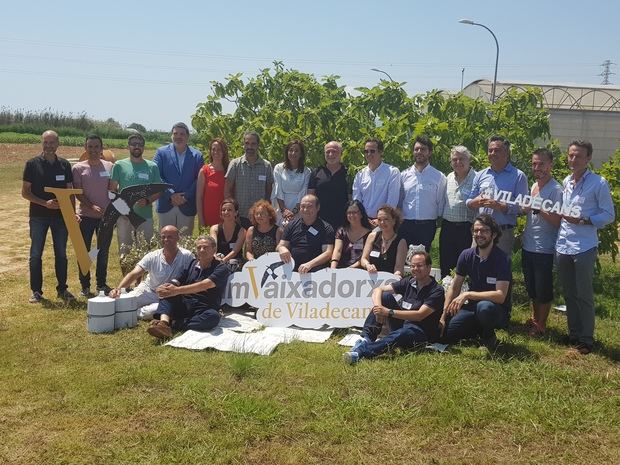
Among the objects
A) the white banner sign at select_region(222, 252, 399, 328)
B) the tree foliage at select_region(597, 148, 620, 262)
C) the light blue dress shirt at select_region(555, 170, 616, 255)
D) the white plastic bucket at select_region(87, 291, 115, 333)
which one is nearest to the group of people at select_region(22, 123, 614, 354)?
the light blue dress shirt at select_region(555, 170, 616, 255)

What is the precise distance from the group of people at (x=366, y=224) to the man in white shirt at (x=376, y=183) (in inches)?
0.6

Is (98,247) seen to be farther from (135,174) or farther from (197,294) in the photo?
(197,294)

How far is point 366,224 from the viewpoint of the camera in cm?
665

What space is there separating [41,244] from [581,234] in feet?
18.8

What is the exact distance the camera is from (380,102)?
8.58 metres

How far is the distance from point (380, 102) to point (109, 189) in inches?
151

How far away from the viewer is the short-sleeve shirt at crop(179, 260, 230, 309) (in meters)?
6.14

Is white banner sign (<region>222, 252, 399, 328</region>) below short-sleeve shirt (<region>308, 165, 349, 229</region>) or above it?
below

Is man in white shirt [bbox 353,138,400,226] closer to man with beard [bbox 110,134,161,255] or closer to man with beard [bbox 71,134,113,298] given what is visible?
man with beard [bbox 110,134,161,255]

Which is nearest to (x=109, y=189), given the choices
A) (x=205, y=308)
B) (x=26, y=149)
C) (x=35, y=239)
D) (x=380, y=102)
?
(x=35, y=239)

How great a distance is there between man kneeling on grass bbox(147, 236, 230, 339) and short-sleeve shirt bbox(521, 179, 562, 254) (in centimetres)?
304

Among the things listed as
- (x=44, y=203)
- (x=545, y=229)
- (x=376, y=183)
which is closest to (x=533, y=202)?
(x=545, y=229)

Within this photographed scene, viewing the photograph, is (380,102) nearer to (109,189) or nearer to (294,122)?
(294,122)

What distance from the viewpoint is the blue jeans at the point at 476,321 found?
538 centimetres
